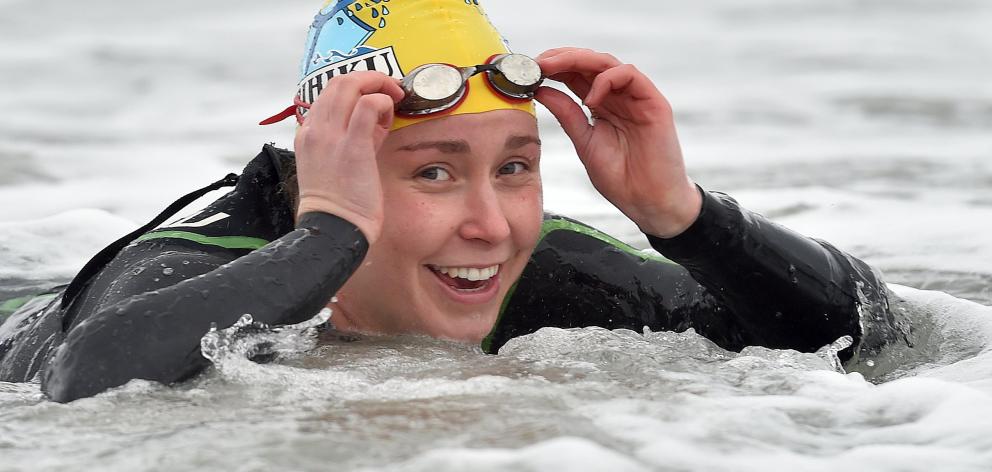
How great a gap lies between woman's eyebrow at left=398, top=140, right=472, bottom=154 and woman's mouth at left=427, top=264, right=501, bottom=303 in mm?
324

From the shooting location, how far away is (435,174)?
3422mm

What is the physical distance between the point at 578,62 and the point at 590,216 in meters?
4.26

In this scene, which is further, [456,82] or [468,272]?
[468,272]

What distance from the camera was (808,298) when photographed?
12.3ft

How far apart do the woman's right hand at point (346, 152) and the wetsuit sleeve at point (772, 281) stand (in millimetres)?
916

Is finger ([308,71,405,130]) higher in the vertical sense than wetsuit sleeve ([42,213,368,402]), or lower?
higher

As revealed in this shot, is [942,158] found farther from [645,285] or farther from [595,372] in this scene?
[595,372]

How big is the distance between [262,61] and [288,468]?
1125 cm

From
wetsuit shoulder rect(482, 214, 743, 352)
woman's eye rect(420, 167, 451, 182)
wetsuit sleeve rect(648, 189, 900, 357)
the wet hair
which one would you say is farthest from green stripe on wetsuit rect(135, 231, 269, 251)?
wetsuit sleeve rect(648, 189, 900, 357)

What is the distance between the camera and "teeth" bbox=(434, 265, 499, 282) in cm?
348

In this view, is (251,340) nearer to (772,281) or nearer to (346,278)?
(346,278)

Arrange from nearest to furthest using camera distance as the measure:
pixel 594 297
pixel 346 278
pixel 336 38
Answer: pixel 346 278 → pixel 336 38 → pixel 594 297

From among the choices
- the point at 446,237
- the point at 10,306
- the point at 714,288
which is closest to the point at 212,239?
the point at 446,237

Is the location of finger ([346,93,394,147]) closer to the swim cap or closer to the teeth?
the swim cap
